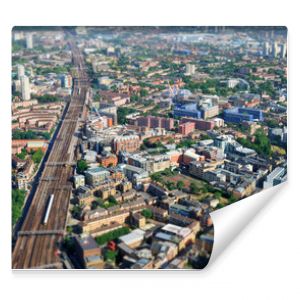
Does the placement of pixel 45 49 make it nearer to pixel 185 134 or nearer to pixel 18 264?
pixel 185 134

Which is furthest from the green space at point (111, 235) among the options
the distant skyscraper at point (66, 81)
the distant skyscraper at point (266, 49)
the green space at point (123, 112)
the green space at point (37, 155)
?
the distant skyscraper at point (266, 49)

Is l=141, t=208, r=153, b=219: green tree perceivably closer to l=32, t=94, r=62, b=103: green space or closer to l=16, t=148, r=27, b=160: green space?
l=16, t=148, r=27, b=160: green space

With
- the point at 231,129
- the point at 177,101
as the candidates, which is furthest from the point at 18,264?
the point at 177,101

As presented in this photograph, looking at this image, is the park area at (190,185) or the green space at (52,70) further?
the green space at (52,70)

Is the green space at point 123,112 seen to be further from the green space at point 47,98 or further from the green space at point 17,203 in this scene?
the green space at point 17,203

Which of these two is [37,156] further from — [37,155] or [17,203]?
[17,203]

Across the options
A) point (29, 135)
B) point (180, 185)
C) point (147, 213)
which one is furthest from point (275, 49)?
point (147, 213)

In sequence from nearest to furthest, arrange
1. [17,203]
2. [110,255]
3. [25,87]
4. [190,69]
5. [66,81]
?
[110,255], [17,203], [25,87], [66,81], [190,69]

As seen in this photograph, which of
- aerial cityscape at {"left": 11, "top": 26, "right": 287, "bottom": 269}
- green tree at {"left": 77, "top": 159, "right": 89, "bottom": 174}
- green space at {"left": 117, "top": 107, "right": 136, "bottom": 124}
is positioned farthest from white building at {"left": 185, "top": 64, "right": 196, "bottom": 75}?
green tree at {"left": 77, "top": 159, "right": 89, "bottom": 174}
